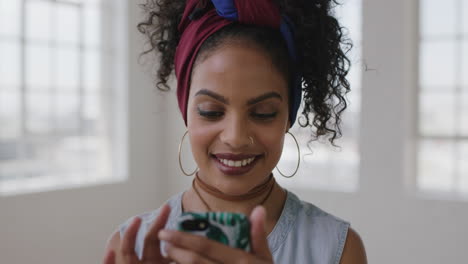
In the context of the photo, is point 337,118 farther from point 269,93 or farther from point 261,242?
point 261,242

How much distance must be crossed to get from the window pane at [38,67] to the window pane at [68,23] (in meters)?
0.21

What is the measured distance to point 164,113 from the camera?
16.2 ft

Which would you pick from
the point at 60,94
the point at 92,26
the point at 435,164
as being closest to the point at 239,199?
the point at 435,164

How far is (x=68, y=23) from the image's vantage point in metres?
4.10

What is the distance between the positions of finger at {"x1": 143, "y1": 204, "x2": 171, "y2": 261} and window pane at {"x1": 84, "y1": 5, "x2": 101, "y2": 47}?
12.2 ft

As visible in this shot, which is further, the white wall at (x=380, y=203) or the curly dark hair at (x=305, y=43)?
the white wall at (x=380, y=203)

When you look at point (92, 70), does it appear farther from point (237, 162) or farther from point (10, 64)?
point (237, 162)

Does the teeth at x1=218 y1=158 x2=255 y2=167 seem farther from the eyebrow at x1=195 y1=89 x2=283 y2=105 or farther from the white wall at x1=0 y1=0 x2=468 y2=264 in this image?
the white wall at x1=0 y1=0 x2=468 y2=264

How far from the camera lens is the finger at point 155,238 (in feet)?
2.56

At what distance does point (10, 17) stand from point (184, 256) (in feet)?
11.1

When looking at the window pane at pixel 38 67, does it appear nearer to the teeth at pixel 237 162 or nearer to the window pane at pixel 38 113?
the window pane at pixel 38 113

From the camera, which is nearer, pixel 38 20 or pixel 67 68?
pixel 38 20

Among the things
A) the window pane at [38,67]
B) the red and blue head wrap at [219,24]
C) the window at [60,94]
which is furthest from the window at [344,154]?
the red and blue head wrap at [219,24]

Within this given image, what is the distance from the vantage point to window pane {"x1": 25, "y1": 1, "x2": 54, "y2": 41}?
376 cm
